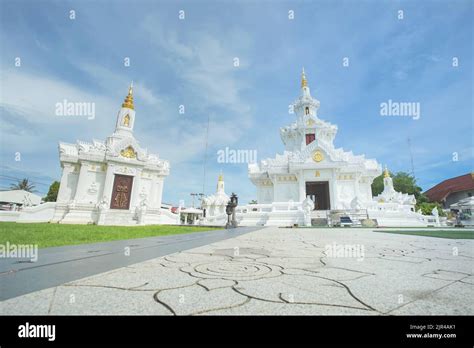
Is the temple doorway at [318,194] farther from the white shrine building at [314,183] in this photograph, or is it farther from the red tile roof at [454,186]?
the red tile roof at [454,186]

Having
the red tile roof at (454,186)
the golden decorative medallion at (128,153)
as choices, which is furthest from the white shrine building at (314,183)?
the red tile roof at (454,186)

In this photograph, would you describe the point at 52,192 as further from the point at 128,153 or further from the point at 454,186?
the point at 454,186

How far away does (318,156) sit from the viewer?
73.3ft

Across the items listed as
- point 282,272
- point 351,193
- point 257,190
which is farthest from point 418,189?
point 282,272

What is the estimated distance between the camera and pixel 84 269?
2.15m

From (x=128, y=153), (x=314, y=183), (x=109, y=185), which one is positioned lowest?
(x=109, y=185)

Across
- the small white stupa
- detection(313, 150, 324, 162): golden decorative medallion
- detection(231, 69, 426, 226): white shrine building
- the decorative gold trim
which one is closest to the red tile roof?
detection(231, 69, 426, 226): white shrine building

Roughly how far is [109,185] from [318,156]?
20.0 meters

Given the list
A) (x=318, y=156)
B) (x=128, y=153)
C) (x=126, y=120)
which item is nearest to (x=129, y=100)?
(x=126, y=120)

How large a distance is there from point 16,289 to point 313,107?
30.5 metres

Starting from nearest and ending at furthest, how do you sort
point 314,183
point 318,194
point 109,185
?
point 109,185, point 314,183, point 318,194
